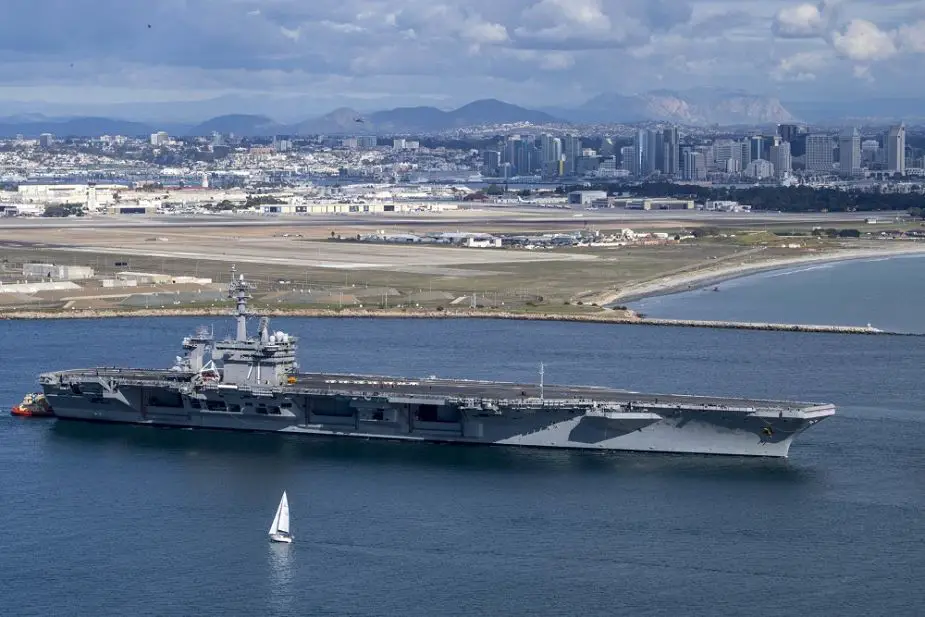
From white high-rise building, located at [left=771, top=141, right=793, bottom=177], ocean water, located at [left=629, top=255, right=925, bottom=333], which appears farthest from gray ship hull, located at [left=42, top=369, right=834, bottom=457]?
white high-rise building, located at [left=771, top=141, right=793, bottom=177]

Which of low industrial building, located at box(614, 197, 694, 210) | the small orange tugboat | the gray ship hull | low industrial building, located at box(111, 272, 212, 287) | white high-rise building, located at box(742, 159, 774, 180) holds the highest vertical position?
white high-rise building, located at box(742, 159, 774, 180)

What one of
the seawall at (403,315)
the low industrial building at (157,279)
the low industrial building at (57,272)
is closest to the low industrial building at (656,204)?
the low industrial building at (157,279)

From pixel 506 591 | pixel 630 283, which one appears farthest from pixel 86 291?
pixel 506 591

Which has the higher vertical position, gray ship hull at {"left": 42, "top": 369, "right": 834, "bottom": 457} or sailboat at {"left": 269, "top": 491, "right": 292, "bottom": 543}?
Result: gray ship hull at {"left": 42, "top": 369, "right": 834, "bottom": 457}

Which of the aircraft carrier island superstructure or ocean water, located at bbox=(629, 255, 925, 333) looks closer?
the aircraft carrier island superstructure

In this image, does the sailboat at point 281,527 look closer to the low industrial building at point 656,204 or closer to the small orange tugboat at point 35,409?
the small orange tugboat at point 35,409

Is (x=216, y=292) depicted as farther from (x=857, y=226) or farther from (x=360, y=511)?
(x=857, y=226)

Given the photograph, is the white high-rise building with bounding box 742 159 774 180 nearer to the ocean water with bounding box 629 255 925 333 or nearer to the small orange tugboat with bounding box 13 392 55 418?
the ocean water with bounding box 629 255 925 333
